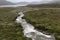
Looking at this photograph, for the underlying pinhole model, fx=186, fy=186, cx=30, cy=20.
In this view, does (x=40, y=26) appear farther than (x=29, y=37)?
Yes

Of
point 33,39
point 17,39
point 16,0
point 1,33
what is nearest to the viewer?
point 33,39

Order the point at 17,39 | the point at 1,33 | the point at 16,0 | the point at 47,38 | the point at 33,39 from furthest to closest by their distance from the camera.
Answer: the point at 16,0 < the point at 1,33 < the point at 17,39 < the point at 33,39 < the point at 47,38

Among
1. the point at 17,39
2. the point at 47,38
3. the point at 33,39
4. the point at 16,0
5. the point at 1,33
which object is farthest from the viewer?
the point at 16,0

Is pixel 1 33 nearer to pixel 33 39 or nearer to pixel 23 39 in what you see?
pixel 23 39

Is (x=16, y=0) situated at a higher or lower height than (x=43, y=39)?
lower

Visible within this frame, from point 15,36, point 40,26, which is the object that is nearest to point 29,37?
point 15,36

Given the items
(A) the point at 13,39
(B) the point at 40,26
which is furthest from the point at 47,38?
(B) the point at 40,26

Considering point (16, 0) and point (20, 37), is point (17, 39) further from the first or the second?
point (16, 0)

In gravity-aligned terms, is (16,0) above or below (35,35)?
below

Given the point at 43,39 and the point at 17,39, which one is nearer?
the point at 43,39
